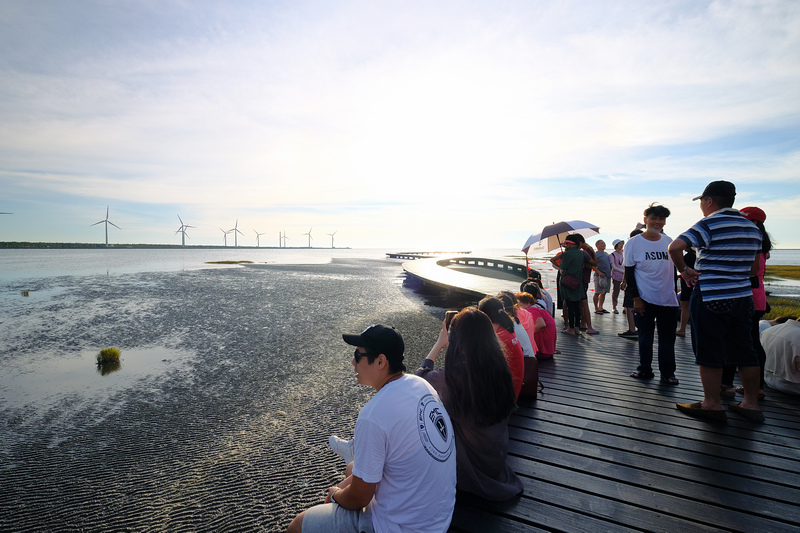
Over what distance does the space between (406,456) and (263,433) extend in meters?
4.80

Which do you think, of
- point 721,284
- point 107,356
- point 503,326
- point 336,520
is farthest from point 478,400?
point 107,356

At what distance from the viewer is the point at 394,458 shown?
78.4 inches

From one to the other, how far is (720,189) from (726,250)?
0.60m

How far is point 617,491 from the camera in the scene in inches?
115

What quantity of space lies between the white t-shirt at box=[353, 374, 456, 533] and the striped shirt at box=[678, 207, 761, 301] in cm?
323

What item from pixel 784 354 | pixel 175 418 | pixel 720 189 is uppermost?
pixel 720 189

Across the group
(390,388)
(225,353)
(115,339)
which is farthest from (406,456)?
(115,339)

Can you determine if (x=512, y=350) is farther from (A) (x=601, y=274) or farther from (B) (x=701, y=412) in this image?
(A) (x=601, y=274)

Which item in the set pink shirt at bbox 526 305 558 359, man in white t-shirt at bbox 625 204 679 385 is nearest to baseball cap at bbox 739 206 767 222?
man in white t-shirt at bbox 625 204 679 385

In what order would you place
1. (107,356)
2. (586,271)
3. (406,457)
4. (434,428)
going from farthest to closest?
(107,356) → (586,271) → (434,428) → (406,457)

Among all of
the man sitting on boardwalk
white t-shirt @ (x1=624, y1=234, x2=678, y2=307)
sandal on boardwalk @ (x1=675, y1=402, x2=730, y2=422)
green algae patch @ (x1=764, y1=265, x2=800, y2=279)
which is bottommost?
green algae patch @ (x1=764, y1=265, x2=800, y2=279)

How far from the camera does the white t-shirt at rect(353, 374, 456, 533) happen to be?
1.98m

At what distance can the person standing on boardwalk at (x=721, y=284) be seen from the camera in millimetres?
3602

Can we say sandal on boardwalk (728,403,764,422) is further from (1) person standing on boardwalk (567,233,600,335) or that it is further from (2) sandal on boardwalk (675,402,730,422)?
(1) person standing on boardwalk (567,233,600,335)
